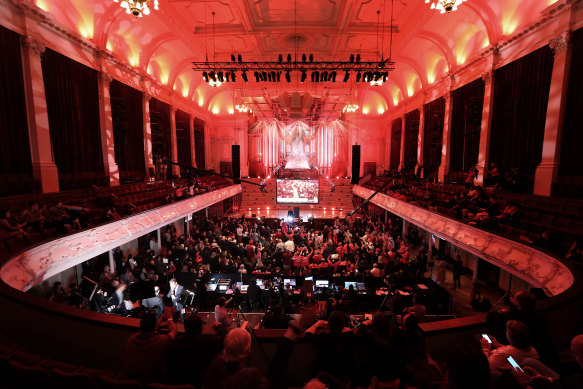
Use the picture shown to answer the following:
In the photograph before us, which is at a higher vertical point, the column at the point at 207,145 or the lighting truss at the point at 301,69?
the lighting truss at the point at 301,69

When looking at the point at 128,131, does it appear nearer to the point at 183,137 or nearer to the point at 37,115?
the point at 37,115

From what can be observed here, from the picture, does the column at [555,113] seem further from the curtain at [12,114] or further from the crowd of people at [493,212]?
the curtain at [12,114]

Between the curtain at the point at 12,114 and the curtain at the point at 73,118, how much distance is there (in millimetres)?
832

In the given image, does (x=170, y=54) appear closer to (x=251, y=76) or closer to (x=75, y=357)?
(x=251, y=76)

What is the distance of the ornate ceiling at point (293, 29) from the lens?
31.4ft

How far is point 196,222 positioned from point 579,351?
16609mm

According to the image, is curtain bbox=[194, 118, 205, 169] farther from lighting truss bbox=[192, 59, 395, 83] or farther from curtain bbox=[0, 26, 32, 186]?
curtain bbox=[0, 26, 32, 186]

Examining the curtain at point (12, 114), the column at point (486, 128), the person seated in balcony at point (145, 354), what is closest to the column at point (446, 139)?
the column at point (486, 128)

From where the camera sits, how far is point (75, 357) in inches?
93.4

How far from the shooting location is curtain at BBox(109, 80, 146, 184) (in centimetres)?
1123

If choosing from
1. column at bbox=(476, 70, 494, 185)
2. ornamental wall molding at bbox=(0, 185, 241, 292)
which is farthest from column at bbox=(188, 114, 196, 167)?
column at bbox=(476, 70, 494, 185)

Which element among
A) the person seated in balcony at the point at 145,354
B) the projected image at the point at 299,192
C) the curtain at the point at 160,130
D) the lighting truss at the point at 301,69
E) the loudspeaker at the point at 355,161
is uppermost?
the lighting truss at the point at 301,69

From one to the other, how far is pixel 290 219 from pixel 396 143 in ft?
36.2

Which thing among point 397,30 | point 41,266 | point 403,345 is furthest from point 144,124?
point 403,345
